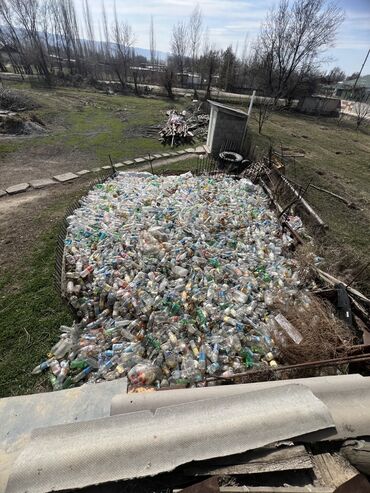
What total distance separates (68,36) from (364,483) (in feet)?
152

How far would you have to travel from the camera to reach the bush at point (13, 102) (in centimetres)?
1500

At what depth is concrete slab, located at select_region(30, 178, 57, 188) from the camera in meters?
7.53

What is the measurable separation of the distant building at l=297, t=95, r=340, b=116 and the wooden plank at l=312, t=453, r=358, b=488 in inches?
1156

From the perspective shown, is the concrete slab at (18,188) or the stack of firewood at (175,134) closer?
the concrete slab at (18,188)

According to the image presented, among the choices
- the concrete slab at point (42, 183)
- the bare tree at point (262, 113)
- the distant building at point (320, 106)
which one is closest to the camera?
the concrete slab at point (42, 183)

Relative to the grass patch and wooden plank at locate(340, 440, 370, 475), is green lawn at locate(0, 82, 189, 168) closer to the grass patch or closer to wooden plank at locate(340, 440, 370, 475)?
the grass patch

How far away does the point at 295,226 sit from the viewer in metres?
5.98

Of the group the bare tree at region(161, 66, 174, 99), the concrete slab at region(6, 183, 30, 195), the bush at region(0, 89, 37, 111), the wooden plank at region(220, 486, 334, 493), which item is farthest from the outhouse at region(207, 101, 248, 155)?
the bare tree at region(161, 66, 174, 99)

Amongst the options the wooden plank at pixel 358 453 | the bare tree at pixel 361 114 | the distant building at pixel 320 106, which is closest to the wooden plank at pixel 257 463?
the wooden plank at pixel 358 453

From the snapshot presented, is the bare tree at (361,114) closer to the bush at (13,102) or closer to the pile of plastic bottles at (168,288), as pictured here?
the pile of plastic bottles at (168,288)

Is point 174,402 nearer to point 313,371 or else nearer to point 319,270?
point 313,371

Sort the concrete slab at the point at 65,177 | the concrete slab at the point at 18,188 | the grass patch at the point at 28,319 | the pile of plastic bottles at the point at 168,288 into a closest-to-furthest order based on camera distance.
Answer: the grass patch at the point at 28,319
the pile of plastic bottles at the point at 168,288
the concrete slab at the point at 18,188
the concrete slab at the point at 65,177

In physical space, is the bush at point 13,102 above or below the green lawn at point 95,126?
above

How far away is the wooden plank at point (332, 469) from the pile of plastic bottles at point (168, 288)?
1789 millimetres
